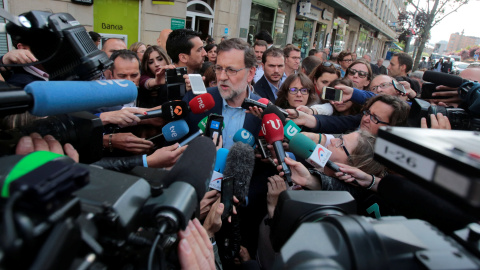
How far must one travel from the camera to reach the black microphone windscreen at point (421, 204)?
29.0 inches

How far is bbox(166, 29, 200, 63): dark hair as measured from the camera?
3.28 meters

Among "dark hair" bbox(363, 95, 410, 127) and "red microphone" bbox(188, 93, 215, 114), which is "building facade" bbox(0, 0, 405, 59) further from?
"dark hair" bbox(363, 95, 410, 127)

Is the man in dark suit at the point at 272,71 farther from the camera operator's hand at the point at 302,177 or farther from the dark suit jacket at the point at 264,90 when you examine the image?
Result: the camera operator's hand at the point at 302,177

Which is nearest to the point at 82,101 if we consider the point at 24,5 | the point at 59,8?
the point at 24,5

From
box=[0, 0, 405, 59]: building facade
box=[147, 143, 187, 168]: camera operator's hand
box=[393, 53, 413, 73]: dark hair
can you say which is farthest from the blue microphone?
box=[393, 53, 413, 73]: dark hair

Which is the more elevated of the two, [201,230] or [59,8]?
[59,8]

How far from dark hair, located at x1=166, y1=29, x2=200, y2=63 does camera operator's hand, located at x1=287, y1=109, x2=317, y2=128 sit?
5.34 ft

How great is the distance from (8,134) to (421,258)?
3.71 feet

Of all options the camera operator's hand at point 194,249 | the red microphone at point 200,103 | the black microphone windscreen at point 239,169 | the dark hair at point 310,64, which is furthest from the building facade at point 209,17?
the camera operator's hand at point 194,249

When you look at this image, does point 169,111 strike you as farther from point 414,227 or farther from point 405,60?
point 405,60

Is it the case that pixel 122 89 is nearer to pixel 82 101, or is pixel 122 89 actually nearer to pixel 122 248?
pixel 82 101

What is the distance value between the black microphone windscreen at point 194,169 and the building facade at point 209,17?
476cm

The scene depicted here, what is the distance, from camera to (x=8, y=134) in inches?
35.4

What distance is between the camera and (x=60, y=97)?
78 centimetres
